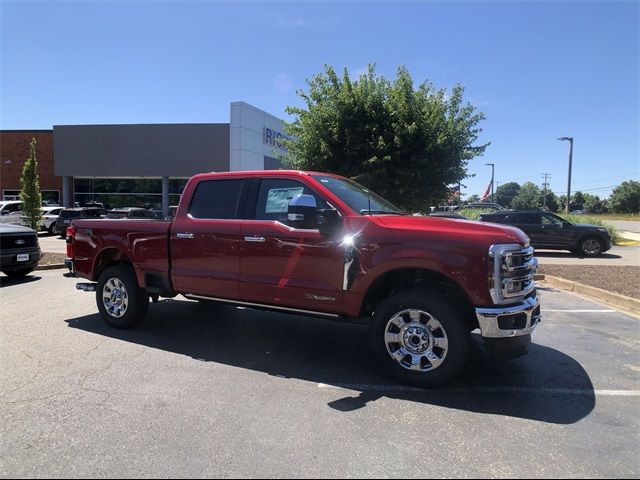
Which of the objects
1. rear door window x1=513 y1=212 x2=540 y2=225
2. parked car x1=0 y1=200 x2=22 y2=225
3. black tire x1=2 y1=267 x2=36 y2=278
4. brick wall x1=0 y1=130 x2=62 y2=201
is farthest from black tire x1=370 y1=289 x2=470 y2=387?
brick wall x1=0 y1=130 x2=62 y2=201

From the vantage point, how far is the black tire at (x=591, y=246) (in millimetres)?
17562

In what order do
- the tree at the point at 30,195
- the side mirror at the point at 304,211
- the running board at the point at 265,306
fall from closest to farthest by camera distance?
the side mirror at the point at 304,211
the running board at the point at 265,306
the tree at the point at 30,195

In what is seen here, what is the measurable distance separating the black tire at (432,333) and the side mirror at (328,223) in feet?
2.85

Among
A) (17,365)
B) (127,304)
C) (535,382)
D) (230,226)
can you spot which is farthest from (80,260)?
(535,382)

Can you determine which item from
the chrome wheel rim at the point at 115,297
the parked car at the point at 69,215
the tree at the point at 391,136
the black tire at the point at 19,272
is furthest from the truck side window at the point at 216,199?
the parked car at the point at 69,215

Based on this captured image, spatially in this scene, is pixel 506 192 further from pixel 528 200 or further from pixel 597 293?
pixel 597 293

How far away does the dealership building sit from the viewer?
3072cm

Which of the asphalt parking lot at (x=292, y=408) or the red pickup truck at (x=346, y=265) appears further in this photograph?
the red pickup truck at (x=346, y=265)

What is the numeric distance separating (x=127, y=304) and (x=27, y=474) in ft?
11.3

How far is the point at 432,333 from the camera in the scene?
4.39m

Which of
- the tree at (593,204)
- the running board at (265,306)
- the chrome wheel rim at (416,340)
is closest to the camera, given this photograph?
the chrome wheel rim at (416,340)

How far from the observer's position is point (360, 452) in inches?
129

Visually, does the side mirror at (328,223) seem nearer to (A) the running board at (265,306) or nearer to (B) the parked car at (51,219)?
(A) the running board at (265,306)

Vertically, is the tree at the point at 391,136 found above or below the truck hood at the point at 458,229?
above
